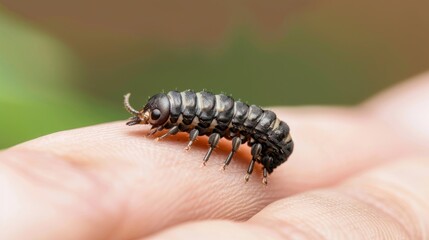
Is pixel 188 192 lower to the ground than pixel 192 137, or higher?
lower

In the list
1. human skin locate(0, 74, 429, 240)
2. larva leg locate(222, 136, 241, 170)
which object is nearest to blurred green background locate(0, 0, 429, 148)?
human skin locate(0, 74, 429, 240)

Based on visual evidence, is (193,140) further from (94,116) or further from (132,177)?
(94,116)

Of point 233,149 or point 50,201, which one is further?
point 233,149

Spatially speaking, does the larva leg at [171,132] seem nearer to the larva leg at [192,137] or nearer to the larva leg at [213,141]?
the larva leg at [192,137]

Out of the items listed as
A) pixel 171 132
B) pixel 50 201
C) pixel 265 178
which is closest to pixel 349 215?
pixel 265 178

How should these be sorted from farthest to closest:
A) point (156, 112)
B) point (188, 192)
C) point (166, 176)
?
point (156, 112), point (188, 192), point (166, 176)

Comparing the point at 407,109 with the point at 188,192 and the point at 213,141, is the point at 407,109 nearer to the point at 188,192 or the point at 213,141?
the point at 213,141

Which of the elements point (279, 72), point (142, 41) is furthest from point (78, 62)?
point (279, 72)
